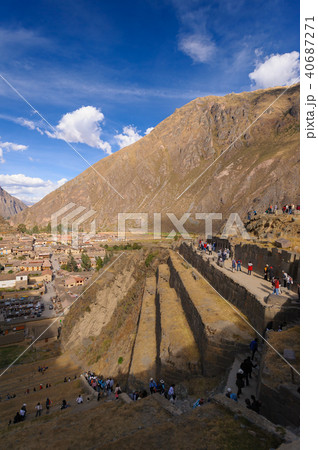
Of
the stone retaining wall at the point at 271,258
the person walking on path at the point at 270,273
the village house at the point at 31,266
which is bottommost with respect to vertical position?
the village house at the point at 31,266

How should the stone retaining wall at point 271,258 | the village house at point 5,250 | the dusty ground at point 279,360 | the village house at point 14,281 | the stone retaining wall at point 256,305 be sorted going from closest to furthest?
the dusty ground at point 279,360 → the stone retaining wall at point 256,305 → the stone retaining wall at point 271,258 → the village house at point 14,281 → the village house at point 5,250

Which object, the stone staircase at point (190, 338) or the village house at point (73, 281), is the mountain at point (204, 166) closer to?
the village house at point (73, 281)

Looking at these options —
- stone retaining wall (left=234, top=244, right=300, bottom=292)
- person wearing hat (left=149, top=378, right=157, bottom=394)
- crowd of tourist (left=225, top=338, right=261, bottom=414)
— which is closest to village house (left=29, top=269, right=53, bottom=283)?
stone retaining wall (left=234, top=244, right=300, bottom=292)

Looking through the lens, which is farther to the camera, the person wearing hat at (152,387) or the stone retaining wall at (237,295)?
the person wearing hat at (152,387)

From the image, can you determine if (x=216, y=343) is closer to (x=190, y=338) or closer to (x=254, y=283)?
(x=190, y=338)

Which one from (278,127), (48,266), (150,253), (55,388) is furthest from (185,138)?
(55,388)

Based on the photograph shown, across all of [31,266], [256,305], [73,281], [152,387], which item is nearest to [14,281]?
[31,266]

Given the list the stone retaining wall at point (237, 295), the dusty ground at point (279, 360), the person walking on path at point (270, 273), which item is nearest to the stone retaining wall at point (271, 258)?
the person walking on path at point (270, 273)
